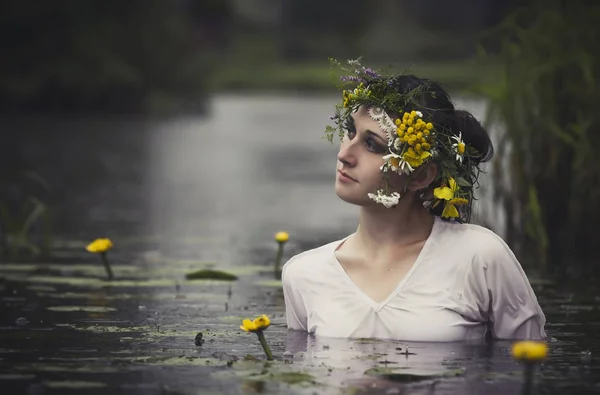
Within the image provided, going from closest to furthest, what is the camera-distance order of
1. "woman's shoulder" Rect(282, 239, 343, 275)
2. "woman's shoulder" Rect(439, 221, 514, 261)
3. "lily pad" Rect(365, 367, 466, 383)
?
"lily pad" Rect(365, 367, 466, 383) < "woman's shoulder" Rect(439, 221, 514, 261) < "woman's shoulder" Rect(282, 239, 343, 275)

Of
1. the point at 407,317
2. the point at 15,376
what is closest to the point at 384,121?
the point at 407,317

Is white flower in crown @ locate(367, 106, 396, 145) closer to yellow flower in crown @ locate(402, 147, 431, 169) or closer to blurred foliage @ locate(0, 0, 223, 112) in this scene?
yellow flower in crown @ locate(402, 147, 431, 169)

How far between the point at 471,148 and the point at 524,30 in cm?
535

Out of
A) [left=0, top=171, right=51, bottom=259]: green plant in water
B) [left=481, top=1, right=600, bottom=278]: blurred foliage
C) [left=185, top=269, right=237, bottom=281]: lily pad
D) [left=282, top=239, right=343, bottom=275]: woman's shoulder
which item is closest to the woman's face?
[left=282, top=239, right=343, bottom=275]: woman's shoulder

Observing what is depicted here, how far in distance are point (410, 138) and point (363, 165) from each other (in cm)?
24

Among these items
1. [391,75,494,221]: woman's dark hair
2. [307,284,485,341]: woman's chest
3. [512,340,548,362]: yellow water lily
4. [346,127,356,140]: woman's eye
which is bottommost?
[512,340,548,362]: yellow water lily

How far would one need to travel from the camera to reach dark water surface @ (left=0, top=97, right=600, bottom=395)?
22.7 ft

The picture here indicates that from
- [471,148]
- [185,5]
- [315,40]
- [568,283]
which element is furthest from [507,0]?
[315,40]

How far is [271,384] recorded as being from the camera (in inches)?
267

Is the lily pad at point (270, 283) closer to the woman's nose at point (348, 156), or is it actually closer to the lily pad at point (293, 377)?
the woman's nose at point (348, 156)

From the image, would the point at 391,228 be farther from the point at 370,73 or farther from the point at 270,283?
the point at 270,283

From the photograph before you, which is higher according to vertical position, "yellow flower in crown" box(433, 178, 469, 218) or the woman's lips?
the woman's lips

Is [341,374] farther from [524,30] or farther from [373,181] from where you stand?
[524,30]

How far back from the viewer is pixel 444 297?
7312mm
